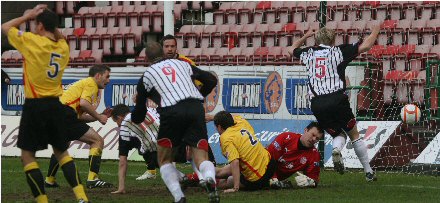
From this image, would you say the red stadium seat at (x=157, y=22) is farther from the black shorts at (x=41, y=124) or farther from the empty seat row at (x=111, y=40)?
the black shorts at (x=41, y=124)

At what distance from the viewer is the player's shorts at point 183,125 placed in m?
9.86

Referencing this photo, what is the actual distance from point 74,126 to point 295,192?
8.82 feet

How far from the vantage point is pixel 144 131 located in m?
12.9

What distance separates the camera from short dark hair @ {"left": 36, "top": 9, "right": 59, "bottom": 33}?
30.7ft

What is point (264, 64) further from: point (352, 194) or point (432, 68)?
point (352, 194)

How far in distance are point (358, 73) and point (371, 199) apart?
6.20m

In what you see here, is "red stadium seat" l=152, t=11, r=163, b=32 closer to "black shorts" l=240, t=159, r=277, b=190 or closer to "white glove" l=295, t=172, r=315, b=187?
"white glove" l=295, t=172, r=315, b=187

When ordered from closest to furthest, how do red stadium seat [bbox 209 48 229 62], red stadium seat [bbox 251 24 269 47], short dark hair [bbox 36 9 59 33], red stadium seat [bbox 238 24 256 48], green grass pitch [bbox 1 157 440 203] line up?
short dark hair [bbox 36 9 59 33] → green grass pitch [bbox 1 157 440 203] → red stadium seat [bbox 209 48 229 62] → red stadium seat [bbox 251 24 269 47] → red stadium seat [bbox 238 24 256 48]

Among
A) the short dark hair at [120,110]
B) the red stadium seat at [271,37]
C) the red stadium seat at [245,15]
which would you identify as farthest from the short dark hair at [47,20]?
the red stadium seat at [245,15]

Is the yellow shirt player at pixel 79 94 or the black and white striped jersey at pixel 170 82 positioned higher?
the black and white striped jersey at pixel 170 82

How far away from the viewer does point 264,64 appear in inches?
717

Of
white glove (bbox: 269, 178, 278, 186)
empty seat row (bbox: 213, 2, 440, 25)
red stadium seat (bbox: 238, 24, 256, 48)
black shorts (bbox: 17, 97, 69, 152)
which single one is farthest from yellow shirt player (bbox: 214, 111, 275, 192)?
red stadium seat (bbox: 238, 24, 256, 48)

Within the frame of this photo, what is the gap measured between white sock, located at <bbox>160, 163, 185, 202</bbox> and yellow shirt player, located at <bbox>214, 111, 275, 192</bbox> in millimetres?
1900

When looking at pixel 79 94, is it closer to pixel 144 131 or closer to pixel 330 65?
pixel 144 131
